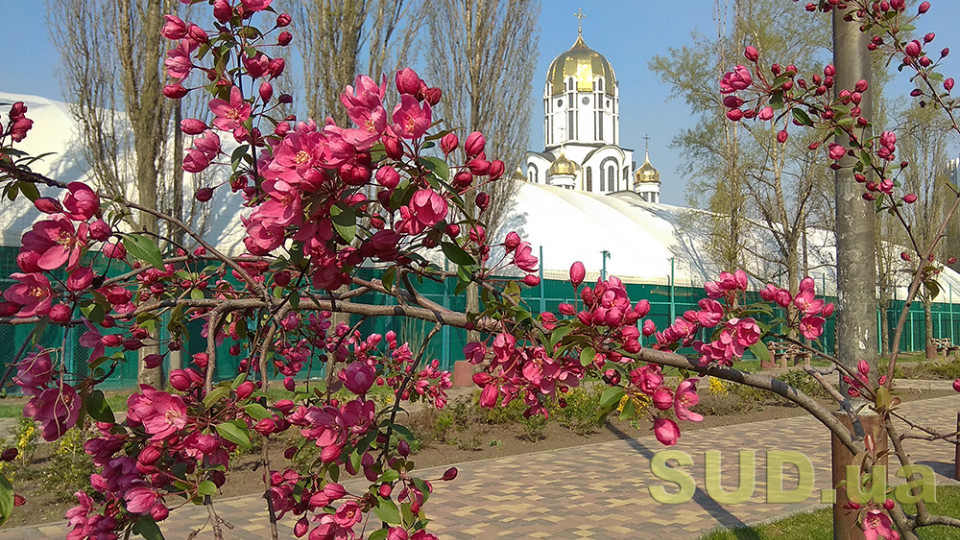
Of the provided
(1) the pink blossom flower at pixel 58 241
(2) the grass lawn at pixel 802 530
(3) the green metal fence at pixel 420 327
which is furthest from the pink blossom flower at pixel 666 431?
(2) the grass lawn at pixel 802 530

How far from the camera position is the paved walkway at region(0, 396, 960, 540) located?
5.36 m

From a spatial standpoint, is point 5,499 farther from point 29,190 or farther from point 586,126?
point 586,126

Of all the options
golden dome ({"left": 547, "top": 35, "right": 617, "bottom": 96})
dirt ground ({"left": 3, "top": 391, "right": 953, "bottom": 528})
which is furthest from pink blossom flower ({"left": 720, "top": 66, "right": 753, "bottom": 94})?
golden dome ({"left": 547, "top": 35, "right": 617, "bottom": 96})

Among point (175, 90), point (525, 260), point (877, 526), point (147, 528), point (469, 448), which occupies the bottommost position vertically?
point (469, 448)

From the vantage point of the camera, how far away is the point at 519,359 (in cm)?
153

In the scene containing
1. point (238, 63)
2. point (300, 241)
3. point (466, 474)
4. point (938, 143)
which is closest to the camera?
point (300, 241)

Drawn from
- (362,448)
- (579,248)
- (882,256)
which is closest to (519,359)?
(362,448)

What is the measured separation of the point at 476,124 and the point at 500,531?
41.9ft

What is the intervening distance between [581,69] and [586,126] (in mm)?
4383

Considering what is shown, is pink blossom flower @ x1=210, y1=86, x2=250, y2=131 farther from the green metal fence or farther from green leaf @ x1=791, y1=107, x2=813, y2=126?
the green metal fence

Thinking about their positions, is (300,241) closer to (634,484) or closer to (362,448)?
(362,448)

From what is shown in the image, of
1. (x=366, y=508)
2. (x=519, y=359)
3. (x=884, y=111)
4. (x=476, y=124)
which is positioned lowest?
(x=366, y=508)

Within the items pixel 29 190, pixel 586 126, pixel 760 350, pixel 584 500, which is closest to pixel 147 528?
pixel 29 190

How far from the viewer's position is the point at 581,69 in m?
63.3
